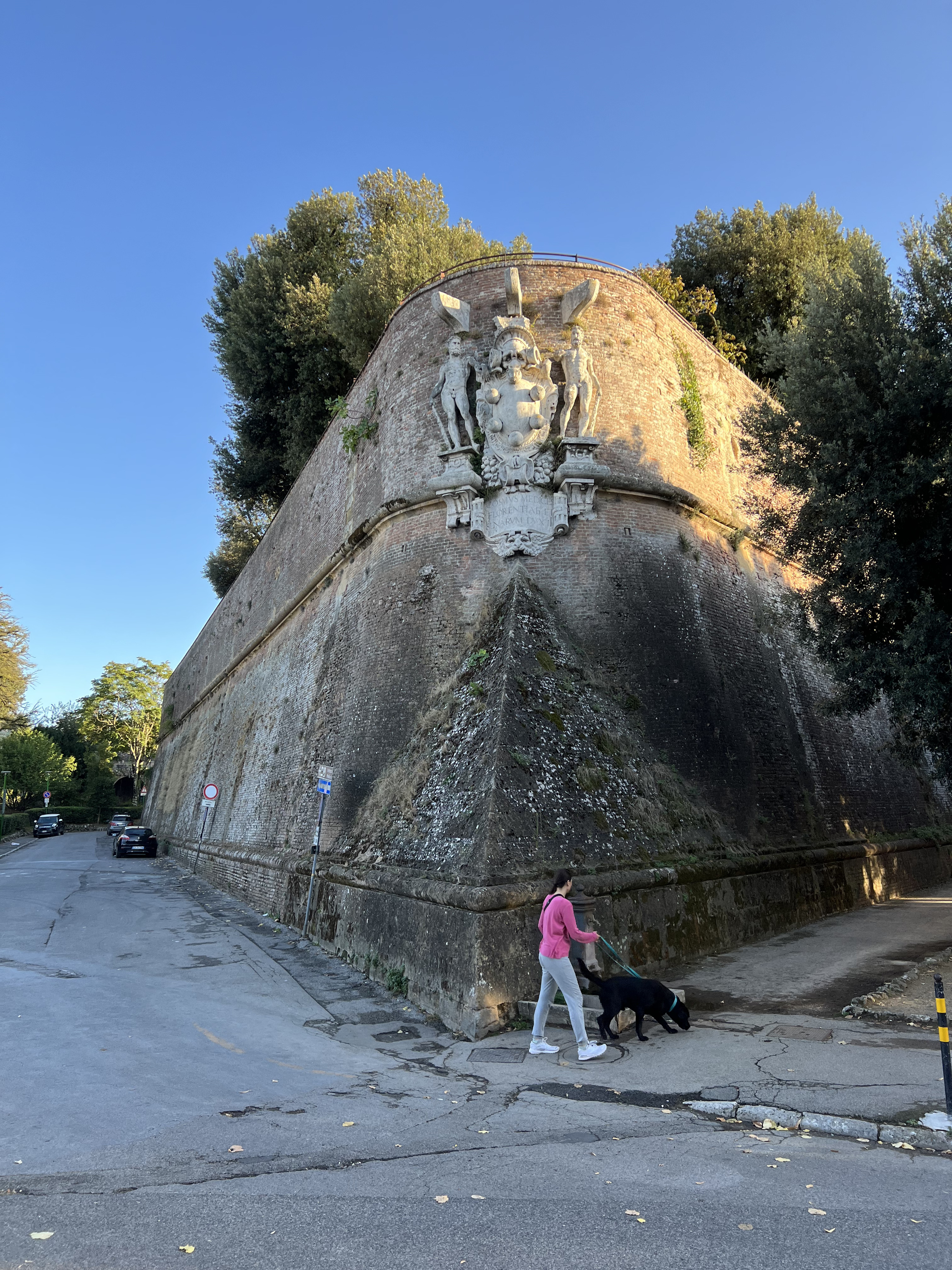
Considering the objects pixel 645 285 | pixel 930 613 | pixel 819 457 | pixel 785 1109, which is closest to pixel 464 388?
pixel 645 285

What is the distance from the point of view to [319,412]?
27984mm

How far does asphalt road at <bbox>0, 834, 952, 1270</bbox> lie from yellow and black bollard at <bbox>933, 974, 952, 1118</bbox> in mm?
517

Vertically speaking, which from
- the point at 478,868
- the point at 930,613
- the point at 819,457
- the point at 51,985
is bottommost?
the point at 51,985

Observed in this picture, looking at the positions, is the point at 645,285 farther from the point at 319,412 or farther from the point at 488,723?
the point at 319,412

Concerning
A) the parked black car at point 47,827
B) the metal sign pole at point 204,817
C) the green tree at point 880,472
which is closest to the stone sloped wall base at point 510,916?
the green tree at point 880,472

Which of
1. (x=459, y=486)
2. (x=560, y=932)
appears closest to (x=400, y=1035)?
(x=560, y=932)

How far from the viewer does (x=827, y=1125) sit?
4797 millimetres

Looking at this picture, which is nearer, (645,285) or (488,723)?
(488,723)

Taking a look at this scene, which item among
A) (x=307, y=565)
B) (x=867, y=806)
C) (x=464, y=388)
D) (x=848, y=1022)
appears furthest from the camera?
(x=307, y=565)

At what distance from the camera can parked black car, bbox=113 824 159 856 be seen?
30.0m

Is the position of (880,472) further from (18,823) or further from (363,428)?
(18,823)

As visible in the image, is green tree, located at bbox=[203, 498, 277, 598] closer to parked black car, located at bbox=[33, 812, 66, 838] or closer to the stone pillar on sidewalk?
parked black car, located at bbox=[33, 812, 66, 838]

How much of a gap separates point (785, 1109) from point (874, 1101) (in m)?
0.57

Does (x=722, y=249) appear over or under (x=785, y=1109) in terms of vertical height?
over
